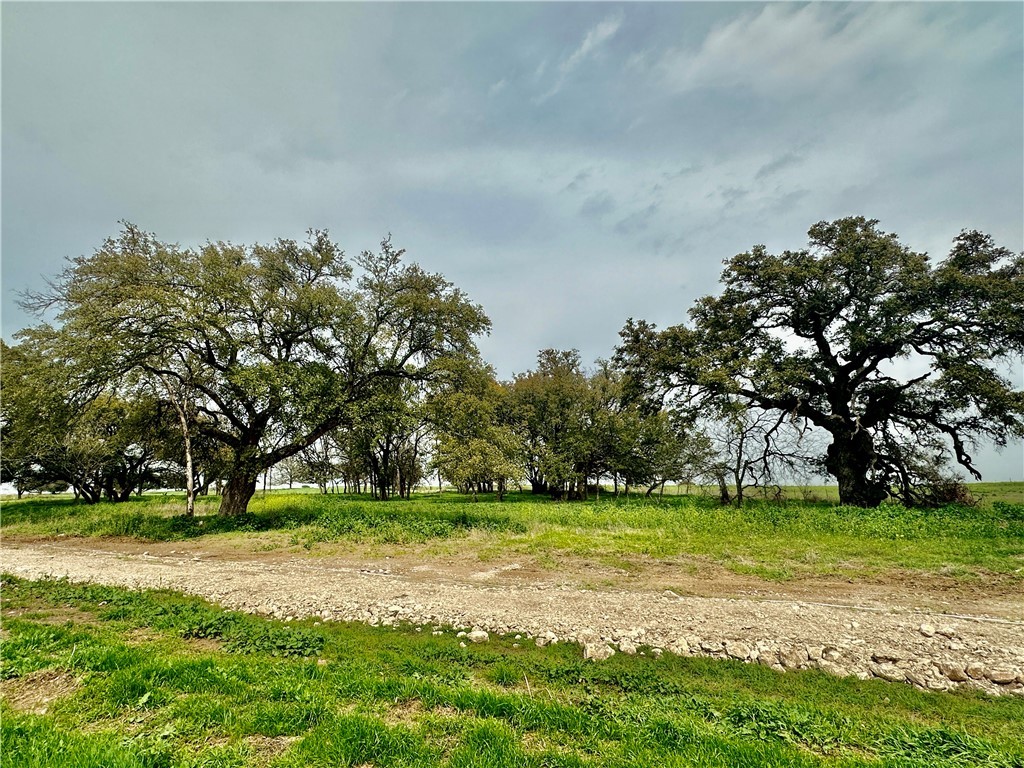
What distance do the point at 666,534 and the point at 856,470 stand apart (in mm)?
14958

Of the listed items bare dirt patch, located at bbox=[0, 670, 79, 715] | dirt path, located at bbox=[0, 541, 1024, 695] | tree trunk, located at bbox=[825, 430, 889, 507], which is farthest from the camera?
tree trunk, located at bbox=[825, 430, 889, 507]

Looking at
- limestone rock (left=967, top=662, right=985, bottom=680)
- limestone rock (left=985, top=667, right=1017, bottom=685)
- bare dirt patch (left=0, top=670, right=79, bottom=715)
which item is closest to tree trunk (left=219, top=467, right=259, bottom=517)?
bare dirt patch (left=0, top=670, right=79, bottom=715)

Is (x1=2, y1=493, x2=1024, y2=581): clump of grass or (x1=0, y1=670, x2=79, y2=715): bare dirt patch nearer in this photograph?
(x1=0, y1=670, x2=79, y2=715): bare dirt patch

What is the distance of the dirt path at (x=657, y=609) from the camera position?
6.62 metres

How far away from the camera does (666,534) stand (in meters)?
17.6

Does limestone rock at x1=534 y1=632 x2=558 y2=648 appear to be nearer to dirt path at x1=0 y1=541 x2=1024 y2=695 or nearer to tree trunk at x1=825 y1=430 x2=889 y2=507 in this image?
dirt path at x1=0 y1=541 x2=1024 y2=695

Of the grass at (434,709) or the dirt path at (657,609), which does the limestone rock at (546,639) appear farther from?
the grass at (434,709)

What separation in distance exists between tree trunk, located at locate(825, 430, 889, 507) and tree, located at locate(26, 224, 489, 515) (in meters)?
21.5

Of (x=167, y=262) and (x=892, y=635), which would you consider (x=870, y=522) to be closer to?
(x=892, y=635)

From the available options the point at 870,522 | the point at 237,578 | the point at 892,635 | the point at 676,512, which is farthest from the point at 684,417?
the point at 237,578

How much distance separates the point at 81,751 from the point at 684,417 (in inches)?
1092

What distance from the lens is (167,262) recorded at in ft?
71.1

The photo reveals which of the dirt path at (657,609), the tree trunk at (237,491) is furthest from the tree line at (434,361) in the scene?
the dirt path at (657,609)

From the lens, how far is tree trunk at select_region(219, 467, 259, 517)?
22141mm
